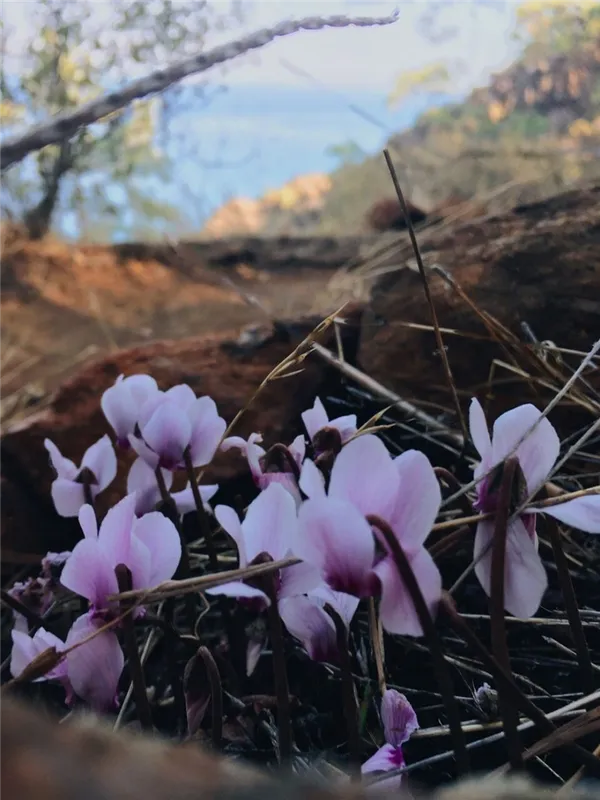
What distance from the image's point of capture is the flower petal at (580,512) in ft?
0.96

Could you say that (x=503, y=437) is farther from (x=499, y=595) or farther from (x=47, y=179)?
(x=47, y=179)

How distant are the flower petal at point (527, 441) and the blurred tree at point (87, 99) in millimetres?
570

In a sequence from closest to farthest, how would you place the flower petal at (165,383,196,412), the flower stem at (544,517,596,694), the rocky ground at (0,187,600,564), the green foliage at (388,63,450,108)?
1. the flower stem at (544,517,596,694)
2. the flower petal at (165,383,196,412)
3. the rocky ground at (0,187,600,564)
4. the green foliage at (388,63,450,108)

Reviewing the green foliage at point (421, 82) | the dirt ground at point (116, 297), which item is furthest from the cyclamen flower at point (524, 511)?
the green foliage at point (421, 82)

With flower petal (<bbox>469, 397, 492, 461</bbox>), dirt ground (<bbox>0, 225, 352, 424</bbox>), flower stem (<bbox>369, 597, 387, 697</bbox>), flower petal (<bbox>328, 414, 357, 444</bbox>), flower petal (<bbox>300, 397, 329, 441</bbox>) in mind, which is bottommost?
dirt ground (<bbox>0, 225, 352, 424</bbox>)

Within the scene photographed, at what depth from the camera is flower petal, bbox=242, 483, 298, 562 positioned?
0.32 m

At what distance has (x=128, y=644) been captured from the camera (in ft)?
1.13

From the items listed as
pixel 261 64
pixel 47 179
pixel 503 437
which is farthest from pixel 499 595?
pixel 47 179

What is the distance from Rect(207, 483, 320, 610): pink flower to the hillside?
148 cm

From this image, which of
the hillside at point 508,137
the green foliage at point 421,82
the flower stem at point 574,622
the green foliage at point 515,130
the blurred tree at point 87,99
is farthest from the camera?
the green foliage at point 421,82

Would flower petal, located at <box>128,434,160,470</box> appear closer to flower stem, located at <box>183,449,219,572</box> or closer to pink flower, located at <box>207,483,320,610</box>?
flower stem, located at <box>183,449,219,572</box>

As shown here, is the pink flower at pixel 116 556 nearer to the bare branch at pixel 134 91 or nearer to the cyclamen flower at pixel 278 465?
the cyclamen flower at pixel 278 465

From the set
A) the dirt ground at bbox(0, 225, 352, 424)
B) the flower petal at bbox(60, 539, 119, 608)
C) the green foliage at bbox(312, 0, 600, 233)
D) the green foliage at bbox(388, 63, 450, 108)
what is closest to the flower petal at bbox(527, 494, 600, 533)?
the flower petal at bbox(60, 539, 119, 608)

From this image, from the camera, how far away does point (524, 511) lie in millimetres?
311
